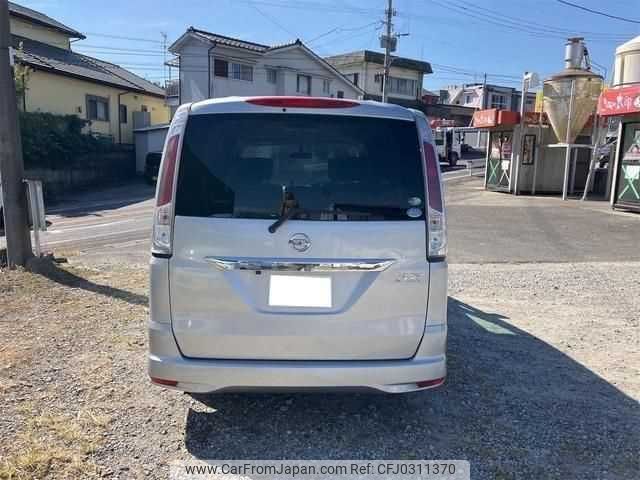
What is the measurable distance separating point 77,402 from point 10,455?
1.91 ft

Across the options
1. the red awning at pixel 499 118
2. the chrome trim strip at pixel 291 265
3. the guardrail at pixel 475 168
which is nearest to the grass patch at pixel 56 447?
the chrome trim strip at pixel 291 265

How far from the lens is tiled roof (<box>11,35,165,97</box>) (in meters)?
23.4

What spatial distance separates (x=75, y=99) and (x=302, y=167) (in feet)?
86.1

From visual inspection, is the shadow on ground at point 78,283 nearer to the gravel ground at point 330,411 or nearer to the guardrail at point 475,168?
the gravel ground at point 330,411

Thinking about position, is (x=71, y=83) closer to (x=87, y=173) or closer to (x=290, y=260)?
(x=87, y=173)

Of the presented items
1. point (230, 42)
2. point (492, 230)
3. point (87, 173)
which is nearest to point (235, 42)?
point (230, 42)

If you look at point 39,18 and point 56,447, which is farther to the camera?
point 39,18

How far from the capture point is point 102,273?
641cm

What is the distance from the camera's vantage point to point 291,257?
257cm

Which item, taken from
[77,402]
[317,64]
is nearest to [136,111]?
[317,64]

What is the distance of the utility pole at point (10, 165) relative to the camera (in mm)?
5879

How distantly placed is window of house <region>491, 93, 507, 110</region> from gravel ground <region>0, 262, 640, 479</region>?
2128 inches

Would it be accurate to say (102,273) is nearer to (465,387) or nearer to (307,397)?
(307,397)

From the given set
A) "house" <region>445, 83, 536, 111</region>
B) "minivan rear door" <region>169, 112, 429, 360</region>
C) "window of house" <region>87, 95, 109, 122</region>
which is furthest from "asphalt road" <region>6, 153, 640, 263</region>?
"house" <region>445, 83, 536, 111</region>
